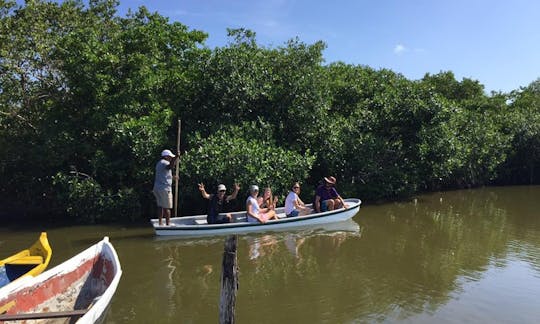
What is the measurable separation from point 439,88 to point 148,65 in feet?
66.3

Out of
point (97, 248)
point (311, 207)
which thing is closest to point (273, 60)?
point (311, 207)

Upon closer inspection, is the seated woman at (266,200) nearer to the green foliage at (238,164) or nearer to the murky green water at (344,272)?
the green foliage at (238,164)

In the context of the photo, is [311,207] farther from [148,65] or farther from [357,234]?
[148,65]

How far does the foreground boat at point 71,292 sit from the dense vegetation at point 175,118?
6.56 meters

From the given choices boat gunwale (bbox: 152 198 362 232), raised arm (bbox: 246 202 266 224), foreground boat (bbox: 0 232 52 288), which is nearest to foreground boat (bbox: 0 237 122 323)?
foreground boat (bbox: 0 232 52 288)

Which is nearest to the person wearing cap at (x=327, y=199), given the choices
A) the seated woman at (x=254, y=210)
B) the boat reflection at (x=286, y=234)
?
the boat reflection at (x=286, y=234)

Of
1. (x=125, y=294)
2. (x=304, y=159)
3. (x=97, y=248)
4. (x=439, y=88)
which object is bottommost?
(x=125, y=294)

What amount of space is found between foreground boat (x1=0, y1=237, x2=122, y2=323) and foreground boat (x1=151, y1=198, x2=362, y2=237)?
13.1 feet

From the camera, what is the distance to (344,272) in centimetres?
913

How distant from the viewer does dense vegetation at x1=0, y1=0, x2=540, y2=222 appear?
14484mm

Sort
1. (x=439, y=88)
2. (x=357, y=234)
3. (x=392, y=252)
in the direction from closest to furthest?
(x=392, y=252) → (x=357, y=234) → (x=439, y=88)

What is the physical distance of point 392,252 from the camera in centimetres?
1072

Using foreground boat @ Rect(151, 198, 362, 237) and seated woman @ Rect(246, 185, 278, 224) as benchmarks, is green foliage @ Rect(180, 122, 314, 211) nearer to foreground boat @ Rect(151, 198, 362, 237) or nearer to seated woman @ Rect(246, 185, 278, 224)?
foreground boat @ Rect(151, 198, 362, 237)

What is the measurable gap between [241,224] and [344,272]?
13.0 feet
